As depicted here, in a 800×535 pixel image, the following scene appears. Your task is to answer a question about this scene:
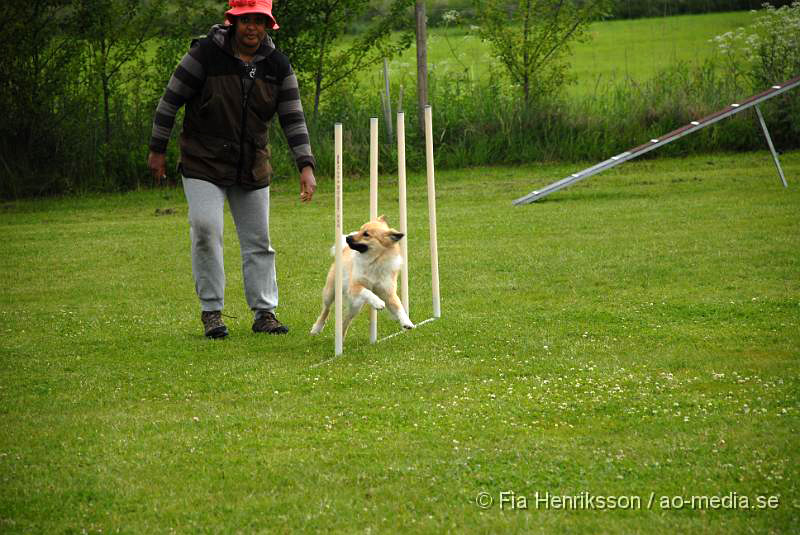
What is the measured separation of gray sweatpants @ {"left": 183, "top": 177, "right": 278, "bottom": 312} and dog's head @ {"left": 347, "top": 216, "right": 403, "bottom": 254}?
0.91m

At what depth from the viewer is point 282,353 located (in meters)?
6.88

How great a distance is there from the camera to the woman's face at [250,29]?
688 centimetres

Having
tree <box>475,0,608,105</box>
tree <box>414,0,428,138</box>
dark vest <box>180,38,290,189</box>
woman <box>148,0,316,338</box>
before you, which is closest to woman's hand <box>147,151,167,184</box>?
woman <box>148,0,316,338</box>

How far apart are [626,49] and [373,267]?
21.7 metres

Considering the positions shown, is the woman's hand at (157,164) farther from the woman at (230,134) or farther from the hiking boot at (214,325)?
the hiking boot at (214,325)

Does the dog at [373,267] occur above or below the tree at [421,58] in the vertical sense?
below

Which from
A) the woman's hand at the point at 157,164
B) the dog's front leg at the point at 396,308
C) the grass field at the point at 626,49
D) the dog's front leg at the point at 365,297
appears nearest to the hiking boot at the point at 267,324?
the dog's front leg at the point at 365,297

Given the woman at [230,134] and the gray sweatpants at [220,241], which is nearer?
the woman at [230,134]

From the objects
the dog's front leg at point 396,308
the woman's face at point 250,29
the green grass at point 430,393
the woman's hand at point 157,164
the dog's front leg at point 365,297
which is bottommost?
the green grass at point 430,393

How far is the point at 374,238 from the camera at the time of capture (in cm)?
691

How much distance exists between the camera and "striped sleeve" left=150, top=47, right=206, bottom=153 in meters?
7.00

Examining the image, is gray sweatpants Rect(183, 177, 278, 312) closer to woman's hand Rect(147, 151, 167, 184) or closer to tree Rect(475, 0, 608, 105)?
woman's hand Rect(147, 151, 167, 184)

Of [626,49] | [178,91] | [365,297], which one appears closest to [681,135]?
[365,297]

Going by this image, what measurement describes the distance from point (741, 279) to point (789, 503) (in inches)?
194
